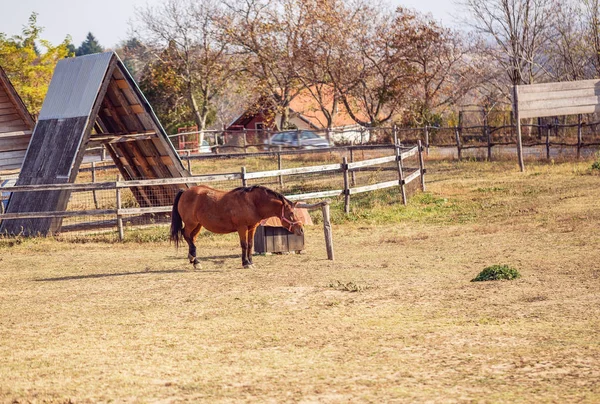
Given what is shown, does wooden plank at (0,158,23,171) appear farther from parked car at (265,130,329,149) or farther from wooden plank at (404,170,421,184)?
parked car at (265,130,329,149)

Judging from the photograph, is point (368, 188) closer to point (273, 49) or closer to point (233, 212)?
point (233, 212)

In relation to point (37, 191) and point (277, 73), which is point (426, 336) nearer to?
point (37, 191)

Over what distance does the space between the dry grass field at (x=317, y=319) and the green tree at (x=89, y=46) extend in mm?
134662

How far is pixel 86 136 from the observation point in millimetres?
18203

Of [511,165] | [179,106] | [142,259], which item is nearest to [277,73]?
[179,106]

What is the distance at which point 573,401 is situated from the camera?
6.11 m

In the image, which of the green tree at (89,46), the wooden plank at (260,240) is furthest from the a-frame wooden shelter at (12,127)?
the green tree at (89,46)

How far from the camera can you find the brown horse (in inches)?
516

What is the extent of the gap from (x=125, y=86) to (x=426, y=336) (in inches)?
494

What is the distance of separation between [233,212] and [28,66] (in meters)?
→ 40.2

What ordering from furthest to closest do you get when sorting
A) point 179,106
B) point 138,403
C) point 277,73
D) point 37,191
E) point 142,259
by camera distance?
1. point 179,106
2. point 277,73
3. point 37,191
4. point 142,259
5. point 138,403

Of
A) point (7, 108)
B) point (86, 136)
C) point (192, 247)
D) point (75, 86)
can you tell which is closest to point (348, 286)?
point (192, 247)

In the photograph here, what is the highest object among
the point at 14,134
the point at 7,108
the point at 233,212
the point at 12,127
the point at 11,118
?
the point at 7,108

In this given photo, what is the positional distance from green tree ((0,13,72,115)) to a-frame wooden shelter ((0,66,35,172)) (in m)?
20.2
